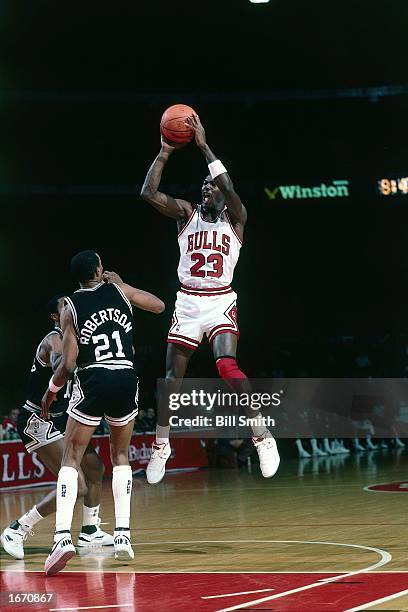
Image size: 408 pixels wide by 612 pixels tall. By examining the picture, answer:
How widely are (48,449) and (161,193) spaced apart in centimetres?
292

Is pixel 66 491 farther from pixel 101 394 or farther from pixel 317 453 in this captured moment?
pixel 317 453

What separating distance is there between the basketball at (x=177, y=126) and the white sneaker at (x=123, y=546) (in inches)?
125

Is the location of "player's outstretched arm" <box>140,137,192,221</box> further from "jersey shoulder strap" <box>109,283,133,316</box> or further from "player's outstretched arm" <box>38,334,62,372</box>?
"player's outstretched arm" <box>38,334,62,372</box>

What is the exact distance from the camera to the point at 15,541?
9.51 meters

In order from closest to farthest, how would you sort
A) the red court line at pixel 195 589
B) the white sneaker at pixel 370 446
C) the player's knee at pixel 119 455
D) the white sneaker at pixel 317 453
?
1. the red court line at pixel 195 589
2. the player's knee at pixel 119 455
3. the white sneaker at pixel 317 453
4. the white sneaker at pixel 370 446

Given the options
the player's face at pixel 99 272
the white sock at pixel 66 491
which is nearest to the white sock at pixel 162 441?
the white sock at pixel 66 491

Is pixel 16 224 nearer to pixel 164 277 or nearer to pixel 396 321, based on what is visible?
pixel 164 277

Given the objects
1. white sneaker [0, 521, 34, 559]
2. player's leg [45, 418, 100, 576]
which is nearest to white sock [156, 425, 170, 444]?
player's leg [45, 418, 100, 576]

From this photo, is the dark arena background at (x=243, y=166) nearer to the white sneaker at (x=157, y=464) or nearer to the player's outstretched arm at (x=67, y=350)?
the white sneaker at (x=157, y=464)

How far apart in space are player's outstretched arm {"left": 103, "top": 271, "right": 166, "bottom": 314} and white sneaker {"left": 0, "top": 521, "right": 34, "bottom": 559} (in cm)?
264

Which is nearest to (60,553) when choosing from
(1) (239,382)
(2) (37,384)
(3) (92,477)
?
(1) (239,382)

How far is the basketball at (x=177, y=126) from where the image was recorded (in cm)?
775

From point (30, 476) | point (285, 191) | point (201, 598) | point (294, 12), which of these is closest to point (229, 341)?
point (201, 598)

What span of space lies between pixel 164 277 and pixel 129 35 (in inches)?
258
